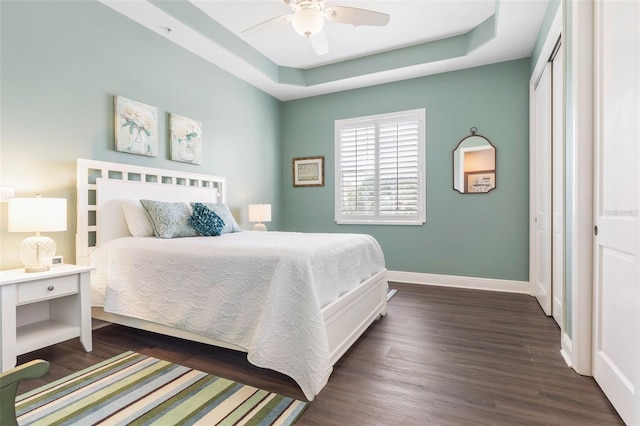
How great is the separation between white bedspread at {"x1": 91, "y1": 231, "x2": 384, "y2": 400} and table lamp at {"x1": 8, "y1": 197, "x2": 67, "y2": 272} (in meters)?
0.41

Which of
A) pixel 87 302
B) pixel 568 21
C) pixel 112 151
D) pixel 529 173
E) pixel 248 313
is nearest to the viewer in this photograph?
pixel 248 313

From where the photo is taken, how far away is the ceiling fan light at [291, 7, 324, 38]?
2.29m

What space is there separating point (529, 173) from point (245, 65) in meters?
3.71

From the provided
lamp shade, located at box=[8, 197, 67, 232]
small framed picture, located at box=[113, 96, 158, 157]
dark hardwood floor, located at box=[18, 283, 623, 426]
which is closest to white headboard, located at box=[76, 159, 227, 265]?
small framed picture, located at box=[113, 96, 158, 157]

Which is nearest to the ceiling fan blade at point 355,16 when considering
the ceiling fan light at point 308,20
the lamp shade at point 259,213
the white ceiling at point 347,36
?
the ceiling fan light at point 308,20

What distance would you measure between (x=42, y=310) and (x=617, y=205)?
149 inches

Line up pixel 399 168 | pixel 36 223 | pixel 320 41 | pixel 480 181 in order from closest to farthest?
pixel 36 223
pixel 320 41
pixel 480 181
pixel 399 168

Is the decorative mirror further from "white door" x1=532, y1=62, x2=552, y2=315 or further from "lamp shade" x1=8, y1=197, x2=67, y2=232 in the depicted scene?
"lamp shade" x1=8, y1=197, x2=67, y2=232

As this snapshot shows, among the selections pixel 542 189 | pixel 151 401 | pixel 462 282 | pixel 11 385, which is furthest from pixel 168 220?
pixel 542 189

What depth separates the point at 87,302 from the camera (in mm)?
2303

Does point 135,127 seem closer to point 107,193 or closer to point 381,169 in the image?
point 107,193

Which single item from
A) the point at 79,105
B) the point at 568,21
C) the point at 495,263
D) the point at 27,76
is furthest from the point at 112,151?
the point at 495,263

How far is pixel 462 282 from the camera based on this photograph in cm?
418

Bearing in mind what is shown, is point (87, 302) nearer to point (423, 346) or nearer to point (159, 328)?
point (159, 328)
